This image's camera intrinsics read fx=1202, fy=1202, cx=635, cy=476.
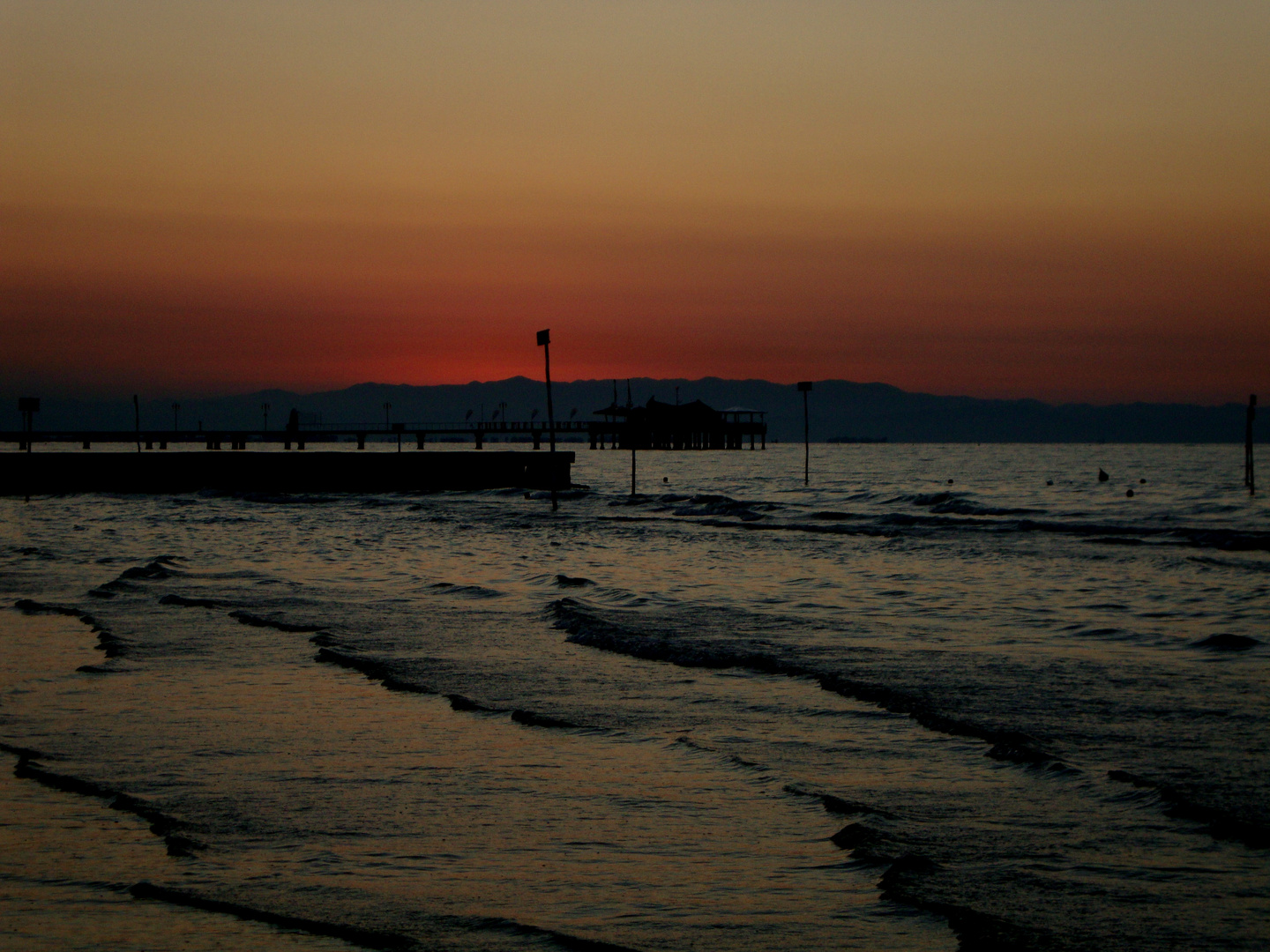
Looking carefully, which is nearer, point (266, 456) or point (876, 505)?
point (876, 505)

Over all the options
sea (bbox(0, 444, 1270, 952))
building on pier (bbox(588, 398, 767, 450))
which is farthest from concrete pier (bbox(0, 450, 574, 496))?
building on pier (bbox(588, 398, 767, 450))

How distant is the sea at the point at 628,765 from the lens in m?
4.37

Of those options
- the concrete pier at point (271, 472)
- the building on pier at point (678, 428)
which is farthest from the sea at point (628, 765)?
the building on pier at point (678, 428)

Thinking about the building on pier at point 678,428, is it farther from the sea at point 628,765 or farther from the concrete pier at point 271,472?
the sea at point 628,765

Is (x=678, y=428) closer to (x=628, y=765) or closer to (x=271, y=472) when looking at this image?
(x=271, y=472)

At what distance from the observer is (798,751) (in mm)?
6793

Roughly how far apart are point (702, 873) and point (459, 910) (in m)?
1.00

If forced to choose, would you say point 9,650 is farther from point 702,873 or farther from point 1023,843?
point 1023,843

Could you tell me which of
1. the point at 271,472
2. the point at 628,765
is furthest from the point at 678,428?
the point at 628,765

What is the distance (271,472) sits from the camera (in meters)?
47.5

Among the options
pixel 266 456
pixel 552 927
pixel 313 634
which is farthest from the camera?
pixel 266 456

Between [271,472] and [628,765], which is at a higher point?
[271,472]

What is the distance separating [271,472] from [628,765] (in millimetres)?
43503

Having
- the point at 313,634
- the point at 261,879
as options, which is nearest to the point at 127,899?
the point at 261,879
